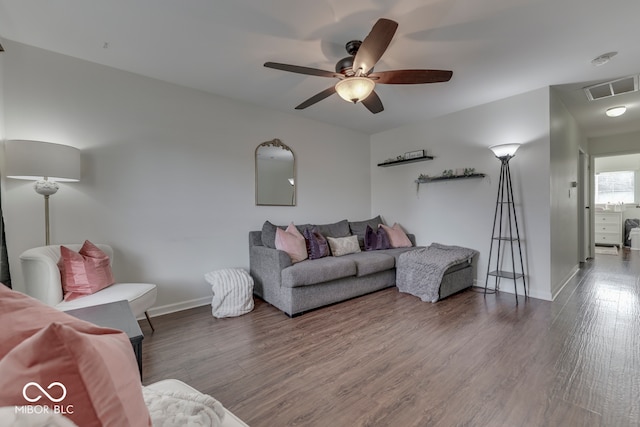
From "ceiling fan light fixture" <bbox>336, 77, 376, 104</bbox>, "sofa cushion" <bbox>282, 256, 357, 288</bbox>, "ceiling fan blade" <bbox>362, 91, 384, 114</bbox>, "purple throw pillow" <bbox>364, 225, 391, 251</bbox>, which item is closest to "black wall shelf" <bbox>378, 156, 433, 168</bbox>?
"purple throw pillow" <bbox>364, 225, 391, 251</bbox>

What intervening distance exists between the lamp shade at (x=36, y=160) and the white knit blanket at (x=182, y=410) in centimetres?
205

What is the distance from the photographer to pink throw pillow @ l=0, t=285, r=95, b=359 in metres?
0.58

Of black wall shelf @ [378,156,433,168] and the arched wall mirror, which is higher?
black wall shelf @ [378,156,433,168]

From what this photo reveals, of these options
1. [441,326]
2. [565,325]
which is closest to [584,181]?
[565,325]

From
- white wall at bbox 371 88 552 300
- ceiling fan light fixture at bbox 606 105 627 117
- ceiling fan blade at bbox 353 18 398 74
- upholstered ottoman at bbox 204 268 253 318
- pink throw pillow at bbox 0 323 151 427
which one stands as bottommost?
upholstered ottoman at bbox 204 268 253 318

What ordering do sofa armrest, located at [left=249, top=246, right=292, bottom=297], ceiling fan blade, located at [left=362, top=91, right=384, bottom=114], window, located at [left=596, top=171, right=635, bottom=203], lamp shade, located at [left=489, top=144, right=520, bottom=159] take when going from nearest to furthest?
ceiling fan blade, located at [left=362, top=91, right=384, bottom=114] → sofa armrest, located at [left=249, top=246, right=292, bottom=297] → lamp shade, located at [left=489, top=144, right=520, bottom=159] → window, located at [left=596, top=171, right=635, bottom=203]

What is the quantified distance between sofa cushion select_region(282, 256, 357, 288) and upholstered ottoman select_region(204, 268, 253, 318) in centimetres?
45

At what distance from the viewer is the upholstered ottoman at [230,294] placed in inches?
110

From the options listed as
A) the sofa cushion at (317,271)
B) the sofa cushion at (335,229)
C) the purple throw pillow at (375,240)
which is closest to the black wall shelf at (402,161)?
the purple throw pillow at (375,240)

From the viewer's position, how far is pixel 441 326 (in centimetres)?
251

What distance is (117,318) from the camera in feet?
5.16

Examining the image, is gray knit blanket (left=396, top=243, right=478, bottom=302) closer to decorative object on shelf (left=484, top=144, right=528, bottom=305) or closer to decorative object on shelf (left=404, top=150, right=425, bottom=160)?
decorative object on shelf (left=484, top=144, right=528, bottom=305)

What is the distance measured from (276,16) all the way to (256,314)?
8.81 feet

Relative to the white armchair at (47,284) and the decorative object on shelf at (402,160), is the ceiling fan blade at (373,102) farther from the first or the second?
the white armchair at (47,284)
